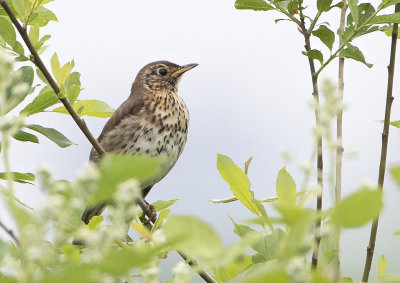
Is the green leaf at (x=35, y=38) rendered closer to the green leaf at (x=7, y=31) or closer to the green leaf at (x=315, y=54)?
the green leaf at (x=7, y=31)

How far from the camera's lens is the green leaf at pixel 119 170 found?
562 mm

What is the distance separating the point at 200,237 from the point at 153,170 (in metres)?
0.08

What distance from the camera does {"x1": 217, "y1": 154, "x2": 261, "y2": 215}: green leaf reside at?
1.48m

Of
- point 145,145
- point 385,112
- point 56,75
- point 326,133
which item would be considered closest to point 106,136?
point 145,145

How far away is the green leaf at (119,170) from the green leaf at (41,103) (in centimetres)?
131

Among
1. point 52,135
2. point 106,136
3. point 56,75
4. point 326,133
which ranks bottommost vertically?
point 106,136

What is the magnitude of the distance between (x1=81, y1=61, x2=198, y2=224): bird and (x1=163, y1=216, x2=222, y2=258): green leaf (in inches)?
161

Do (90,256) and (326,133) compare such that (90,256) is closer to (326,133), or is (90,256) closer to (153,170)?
(153,170)

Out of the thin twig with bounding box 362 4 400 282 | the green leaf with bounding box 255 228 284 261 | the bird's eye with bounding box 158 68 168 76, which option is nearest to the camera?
the green leaf with bounding box 255 228 284 261

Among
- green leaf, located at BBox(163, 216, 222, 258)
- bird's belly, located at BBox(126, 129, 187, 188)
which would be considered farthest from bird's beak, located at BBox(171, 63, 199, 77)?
green leaf, located at BBox(163, 216, 222, 258)

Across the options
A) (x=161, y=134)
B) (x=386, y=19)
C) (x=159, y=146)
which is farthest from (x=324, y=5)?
(x=161, y=134)

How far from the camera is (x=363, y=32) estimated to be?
6.39ft

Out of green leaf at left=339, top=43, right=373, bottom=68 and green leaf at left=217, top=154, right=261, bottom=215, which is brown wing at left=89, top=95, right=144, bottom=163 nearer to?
green leaf at left=339, top=43, right=373, bottom=68

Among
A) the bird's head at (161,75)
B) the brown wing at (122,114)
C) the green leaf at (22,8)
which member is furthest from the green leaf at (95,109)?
the bird's head at (161,75)
